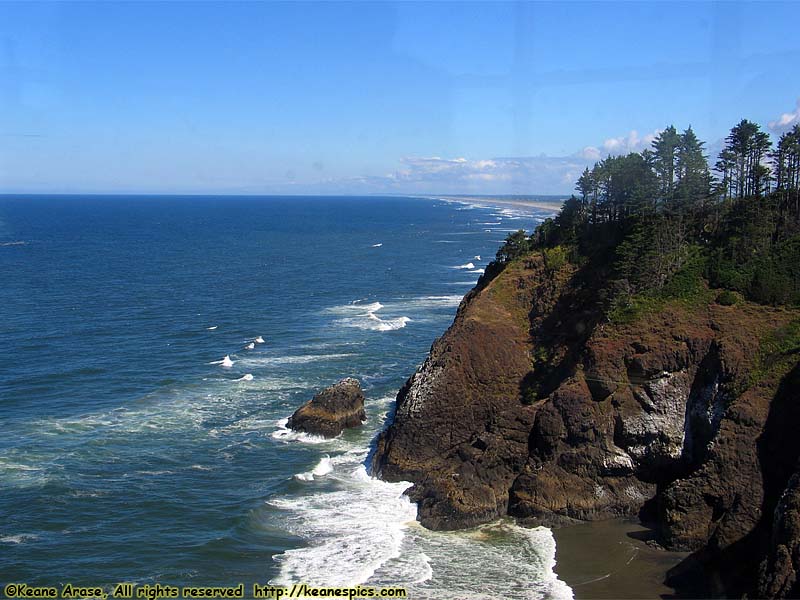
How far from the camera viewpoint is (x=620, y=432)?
3891 centimetres

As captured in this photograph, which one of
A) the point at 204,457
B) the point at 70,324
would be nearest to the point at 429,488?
the point at 204,457

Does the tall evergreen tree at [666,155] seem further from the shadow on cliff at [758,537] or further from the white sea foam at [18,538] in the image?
the white sea foam at [18,538]

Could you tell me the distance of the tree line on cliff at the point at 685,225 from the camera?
42938 mm

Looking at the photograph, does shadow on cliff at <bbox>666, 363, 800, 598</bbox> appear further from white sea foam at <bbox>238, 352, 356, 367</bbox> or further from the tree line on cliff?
white sea foam at <bbox>238, 352, 356, 367</bbox>

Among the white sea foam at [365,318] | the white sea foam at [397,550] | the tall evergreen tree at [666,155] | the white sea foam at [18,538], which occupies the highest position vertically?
the tall evergreen tree at [666,155]

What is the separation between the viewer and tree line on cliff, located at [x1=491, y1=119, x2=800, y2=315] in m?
42.9

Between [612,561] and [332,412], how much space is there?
22130 millimetres

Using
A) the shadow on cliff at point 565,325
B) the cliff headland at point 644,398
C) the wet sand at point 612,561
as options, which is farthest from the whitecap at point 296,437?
the wet sand at point 612,561

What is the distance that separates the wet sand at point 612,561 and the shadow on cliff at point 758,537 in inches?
29.5

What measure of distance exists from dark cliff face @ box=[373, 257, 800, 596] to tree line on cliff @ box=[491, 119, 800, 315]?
2.25m

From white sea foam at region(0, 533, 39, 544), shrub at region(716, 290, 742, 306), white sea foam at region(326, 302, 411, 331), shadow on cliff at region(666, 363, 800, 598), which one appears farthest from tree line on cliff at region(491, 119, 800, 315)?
white sea foam at region(0, 533, 39, 544)

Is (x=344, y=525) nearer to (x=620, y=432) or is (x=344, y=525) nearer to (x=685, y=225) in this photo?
(x=620, y=432)

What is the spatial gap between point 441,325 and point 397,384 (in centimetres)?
2005

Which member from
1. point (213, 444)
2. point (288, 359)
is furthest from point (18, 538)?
point (288, 359)
